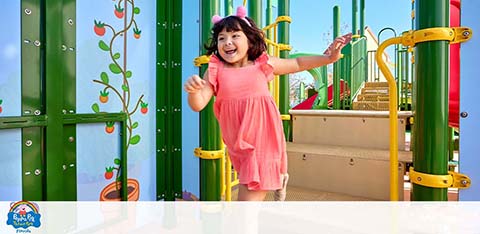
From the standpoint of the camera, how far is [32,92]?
1.65 m

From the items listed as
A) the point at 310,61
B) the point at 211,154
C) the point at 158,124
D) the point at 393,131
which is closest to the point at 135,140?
the point at 158,124

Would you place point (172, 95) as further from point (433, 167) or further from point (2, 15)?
point (433, 167)

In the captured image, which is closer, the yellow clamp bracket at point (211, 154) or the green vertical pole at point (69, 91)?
the green vertical pole at point (69, 91)

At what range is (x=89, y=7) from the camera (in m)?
1.91

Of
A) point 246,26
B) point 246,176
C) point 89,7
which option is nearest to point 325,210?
point 246,176

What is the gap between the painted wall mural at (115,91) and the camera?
191 centimetres

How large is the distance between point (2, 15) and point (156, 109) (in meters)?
1.10

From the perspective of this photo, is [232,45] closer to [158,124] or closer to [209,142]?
[209,142]

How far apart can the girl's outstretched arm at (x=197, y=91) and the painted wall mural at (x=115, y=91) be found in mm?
1027

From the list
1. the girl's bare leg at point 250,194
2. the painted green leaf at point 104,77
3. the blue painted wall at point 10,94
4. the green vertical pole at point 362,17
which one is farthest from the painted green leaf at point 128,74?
the green vertical pole at point 362,17

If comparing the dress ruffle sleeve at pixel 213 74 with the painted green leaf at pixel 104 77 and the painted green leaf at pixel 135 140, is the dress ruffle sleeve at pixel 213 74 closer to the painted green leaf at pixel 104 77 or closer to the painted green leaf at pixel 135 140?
the painted green leaf at pixel 104 77

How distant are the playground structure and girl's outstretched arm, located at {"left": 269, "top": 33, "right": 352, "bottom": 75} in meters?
0.28

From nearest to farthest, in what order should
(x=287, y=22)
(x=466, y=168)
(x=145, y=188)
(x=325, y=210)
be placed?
(x=466, y=168)
(x=325, y=210)
(x=145, y=188)
(x=287, y=22)

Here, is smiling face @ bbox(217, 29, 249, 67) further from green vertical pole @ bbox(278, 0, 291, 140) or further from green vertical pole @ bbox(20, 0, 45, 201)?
green vertical pole @ bbox(278, 0, 291, 140)
